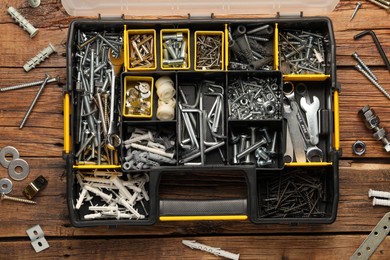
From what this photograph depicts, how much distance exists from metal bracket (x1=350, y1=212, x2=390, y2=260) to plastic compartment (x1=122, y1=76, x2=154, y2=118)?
869 millimetres

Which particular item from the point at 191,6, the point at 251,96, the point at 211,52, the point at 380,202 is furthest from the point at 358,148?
the point at 191,6

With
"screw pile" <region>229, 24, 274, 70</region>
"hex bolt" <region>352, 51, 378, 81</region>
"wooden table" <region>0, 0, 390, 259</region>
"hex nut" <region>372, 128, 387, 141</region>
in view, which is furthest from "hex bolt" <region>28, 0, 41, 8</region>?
"hex nut" <region>372, 128, 387, 141</region>

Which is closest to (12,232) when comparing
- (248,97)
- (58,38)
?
(58,38)

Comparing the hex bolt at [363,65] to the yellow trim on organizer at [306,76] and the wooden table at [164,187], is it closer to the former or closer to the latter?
the wooden table at [164,187]

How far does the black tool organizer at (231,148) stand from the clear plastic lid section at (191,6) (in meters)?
0.07

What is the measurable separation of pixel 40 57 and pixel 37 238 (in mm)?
634

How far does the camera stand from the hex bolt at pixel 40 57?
2221mm

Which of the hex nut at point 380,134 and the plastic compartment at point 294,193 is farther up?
the hex nut at point 380,134

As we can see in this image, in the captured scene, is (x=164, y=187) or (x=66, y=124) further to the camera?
(x=164, y=187)

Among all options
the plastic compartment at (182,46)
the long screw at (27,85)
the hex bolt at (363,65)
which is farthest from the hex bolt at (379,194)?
the long screw at (27,85)

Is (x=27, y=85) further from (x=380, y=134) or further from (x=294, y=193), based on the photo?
(x=380, y=134)

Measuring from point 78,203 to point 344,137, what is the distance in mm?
950

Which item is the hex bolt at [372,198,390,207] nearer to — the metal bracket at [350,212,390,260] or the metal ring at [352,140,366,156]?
the metal bracket at [350,212,390,260]

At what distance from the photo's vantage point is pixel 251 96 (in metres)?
2.14
